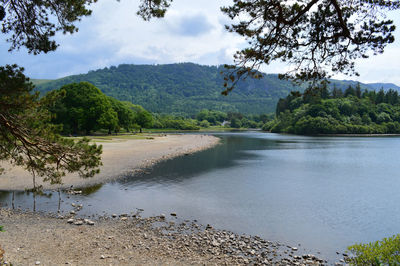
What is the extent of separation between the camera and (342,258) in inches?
372

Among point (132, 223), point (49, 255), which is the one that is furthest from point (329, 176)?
point (49, 255)

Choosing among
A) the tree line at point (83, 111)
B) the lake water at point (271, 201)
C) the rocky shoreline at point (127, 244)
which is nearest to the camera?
the rocky shoreline at point (127, 244)

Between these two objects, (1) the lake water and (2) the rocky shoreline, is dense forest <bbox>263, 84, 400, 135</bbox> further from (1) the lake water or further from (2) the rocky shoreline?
(2) the rocky shoreline

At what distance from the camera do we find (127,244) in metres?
9.30

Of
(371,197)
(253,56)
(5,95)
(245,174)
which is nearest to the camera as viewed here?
(5,95)

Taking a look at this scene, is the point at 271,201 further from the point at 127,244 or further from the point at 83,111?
the point at 83,111

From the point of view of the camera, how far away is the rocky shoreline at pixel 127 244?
8.12 m

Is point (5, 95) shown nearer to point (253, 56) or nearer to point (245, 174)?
point (253, 56)

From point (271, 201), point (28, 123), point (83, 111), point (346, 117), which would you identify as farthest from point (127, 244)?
point (346, 117)

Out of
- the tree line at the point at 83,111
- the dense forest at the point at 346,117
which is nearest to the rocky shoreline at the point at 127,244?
the tree line at the point at 83,111

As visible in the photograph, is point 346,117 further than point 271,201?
Yes

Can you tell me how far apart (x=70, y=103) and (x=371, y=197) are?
58.8m

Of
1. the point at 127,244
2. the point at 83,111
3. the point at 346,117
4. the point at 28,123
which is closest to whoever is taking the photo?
the point at 28,123

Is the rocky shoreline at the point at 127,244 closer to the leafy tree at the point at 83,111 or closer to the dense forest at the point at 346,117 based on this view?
the leafy tree at the point at 83,111
